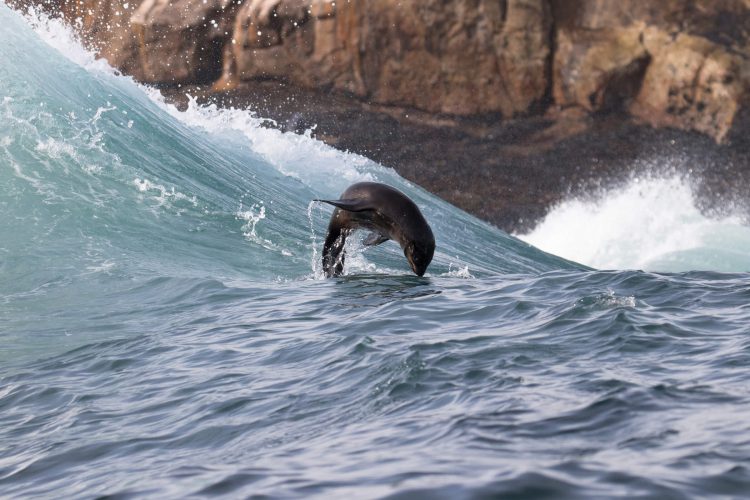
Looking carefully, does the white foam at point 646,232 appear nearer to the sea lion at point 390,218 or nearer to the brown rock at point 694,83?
the brown rock at point 694,83

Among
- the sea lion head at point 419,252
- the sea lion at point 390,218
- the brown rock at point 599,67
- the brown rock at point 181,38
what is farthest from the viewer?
the brown rock at point 181,38

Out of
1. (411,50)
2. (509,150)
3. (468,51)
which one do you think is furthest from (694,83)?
(411,50)

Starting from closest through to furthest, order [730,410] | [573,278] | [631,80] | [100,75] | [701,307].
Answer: [730,410] < [701,307] < [573,278] < [100,75] < [631,80]

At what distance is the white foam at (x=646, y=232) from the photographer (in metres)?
17.7

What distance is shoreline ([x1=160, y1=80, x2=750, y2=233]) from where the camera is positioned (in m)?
19.6

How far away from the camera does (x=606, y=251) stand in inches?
727

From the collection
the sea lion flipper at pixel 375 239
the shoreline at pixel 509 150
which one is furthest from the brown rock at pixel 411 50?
the sea lion flipper at pixel 375 239

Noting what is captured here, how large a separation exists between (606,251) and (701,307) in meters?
11.8

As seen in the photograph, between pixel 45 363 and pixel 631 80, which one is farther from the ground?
pixel 631 80

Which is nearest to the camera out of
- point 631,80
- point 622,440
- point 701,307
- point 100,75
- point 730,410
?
point 622,440

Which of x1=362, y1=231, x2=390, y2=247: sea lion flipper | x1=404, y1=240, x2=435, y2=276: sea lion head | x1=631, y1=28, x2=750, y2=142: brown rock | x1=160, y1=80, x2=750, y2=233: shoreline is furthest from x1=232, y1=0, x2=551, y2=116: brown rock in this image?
x1=362, y1=231, x2=390, y2=247: sea lion flipper

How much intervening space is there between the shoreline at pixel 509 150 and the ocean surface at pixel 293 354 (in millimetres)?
6913

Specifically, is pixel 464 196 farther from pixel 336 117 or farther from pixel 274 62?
pixel 274 62

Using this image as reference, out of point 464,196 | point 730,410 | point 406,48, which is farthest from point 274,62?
point 730,410
